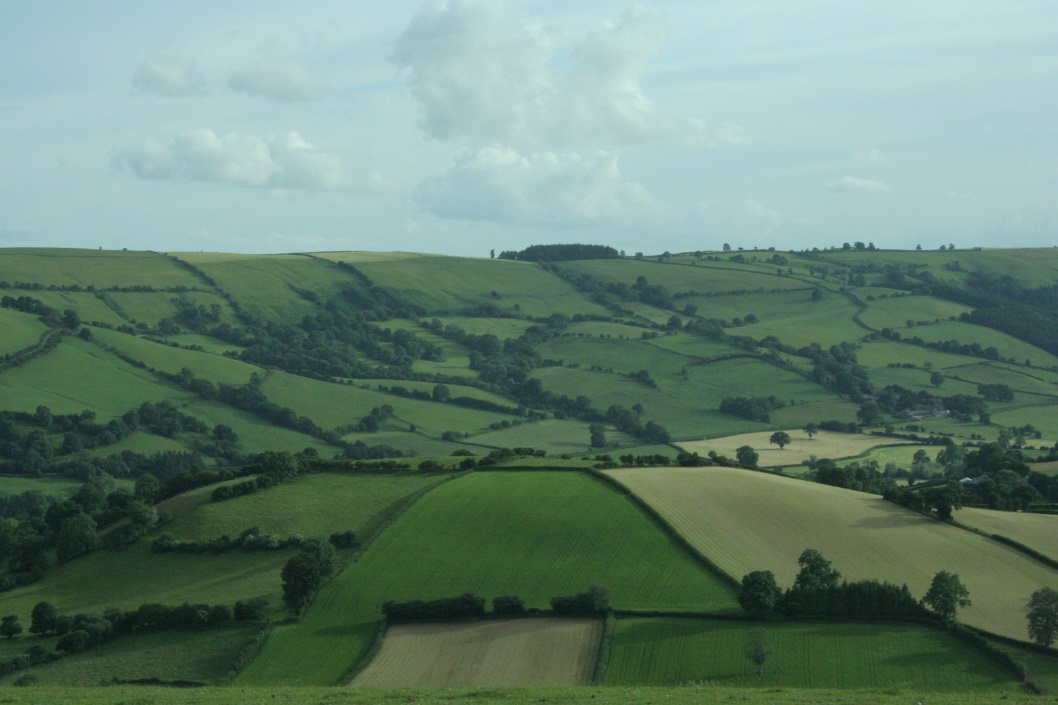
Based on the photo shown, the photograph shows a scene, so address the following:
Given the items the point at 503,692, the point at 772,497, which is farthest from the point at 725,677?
the point at 772,497

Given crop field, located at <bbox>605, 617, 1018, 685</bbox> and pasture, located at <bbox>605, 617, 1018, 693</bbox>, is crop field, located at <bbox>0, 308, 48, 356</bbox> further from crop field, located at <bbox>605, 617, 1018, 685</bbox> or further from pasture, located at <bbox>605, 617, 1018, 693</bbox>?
crop field, located at <bbox>605, 617, 1018, 685</bbox>

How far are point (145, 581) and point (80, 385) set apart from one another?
82.9m

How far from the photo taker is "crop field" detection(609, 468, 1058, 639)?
73.2 metres

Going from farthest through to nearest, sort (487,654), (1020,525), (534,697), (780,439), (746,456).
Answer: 1. (780,439)
2. (746,456)
3. (1020,525)
4. (487,654)
5. (534,697)

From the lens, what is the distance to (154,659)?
6650 cm

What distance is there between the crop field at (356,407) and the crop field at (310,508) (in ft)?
197

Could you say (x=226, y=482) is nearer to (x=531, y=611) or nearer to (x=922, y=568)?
(x=531, y=611)

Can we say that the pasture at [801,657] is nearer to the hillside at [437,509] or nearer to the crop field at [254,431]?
the hillside at [437,509]

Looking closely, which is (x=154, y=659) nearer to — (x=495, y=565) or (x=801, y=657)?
(x=495, y=565)

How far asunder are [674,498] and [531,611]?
2183cm

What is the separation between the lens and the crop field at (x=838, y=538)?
73.2 m

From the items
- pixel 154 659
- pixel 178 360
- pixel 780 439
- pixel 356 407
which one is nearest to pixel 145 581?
pixel 154 659

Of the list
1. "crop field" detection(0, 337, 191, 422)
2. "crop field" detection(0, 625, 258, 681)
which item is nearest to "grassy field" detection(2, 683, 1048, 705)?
"crop field" detection(0, 625, 258, 681)

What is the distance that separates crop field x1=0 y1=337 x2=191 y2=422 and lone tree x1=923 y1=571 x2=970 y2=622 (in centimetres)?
11271
